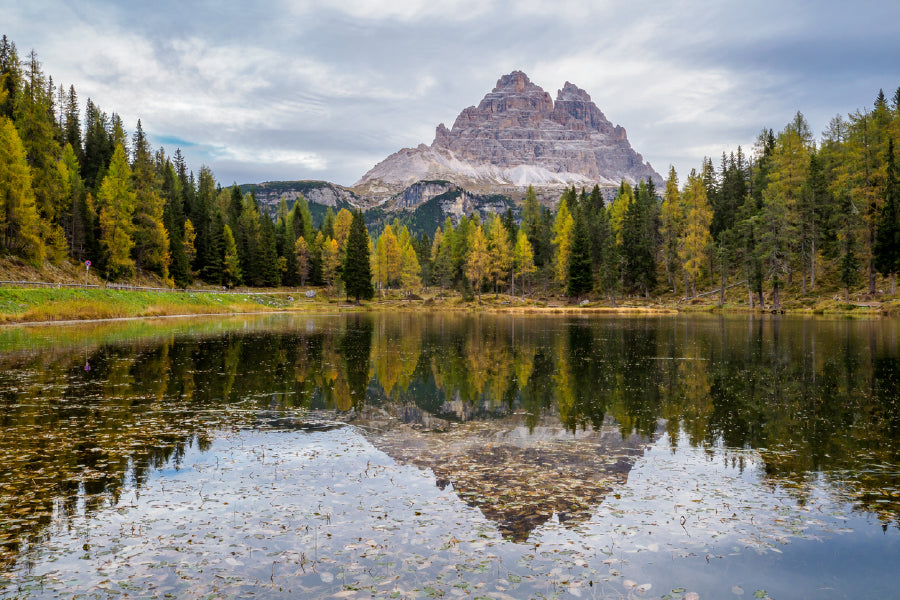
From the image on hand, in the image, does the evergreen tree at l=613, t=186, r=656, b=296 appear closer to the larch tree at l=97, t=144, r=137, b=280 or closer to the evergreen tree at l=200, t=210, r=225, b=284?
the evergreen tree at l=200, t=210, r=225, b=284

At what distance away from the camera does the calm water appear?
20.6 feet

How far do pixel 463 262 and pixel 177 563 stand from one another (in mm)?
104054

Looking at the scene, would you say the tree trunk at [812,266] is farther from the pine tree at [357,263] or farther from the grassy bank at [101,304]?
the grassy bank at [101,304]

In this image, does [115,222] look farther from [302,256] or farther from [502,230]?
[502,230]

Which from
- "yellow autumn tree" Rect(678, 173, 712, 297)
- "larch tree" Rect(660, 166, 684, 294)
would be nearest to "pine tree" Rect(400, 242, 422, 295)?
"larch tree" Rect(660, 166, 684, 294)

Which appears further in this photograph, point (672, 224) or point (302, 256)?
point (302, 256)

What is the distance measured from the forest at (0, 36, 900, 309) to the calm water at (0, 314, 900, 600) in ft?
170

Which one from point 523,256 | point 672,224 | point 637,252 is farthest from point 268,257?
point 672,224

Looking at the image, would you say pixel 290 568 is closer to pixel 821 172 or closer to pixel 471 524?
pixel 471 524

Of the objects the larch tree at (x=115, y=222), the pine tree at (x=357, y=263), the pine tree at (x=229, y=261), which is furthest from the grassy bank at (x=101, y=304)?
the pine tree at (x=357, y=263)

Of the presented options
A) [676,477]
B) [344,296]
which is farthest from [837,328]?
[344,296]

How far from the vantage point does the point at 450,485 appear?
9.41 m

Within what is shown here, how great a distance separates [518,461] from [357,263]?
8488cm

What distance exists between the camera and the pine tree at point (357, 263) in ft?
304
